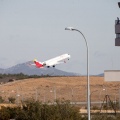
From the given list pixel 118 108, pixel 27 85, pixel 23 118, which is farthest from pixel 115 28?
pixel 27 85

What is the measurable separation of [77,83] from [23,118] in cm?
6878

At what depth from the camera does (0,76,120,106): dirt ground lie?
91744mm

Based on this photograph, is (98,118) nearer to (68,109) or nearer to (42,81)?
(68,109)

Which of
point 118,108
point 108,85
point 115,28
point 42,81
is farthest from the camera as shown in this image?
point 42,81

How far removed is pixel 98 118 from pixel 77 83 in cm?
7341

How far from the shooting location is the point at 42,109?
45.9 meters

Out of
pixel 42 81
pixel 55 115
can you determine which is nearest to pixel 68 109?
pixel 55 115

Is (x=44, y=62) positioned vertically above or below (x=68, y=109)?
above

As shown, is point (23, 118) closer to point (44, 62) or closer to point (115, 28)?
point (115, 28)

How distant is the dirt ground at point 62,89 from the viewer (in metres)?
91.7

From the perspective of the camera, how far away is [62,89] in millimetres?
103188

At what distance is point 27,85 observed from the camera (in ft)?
370

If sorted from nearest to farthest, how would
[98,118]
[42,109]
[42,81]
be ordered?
1. [98,118]
2. [42,109]
3. [42,81]

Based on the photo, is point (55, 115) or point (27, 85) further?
point (27, 85)
